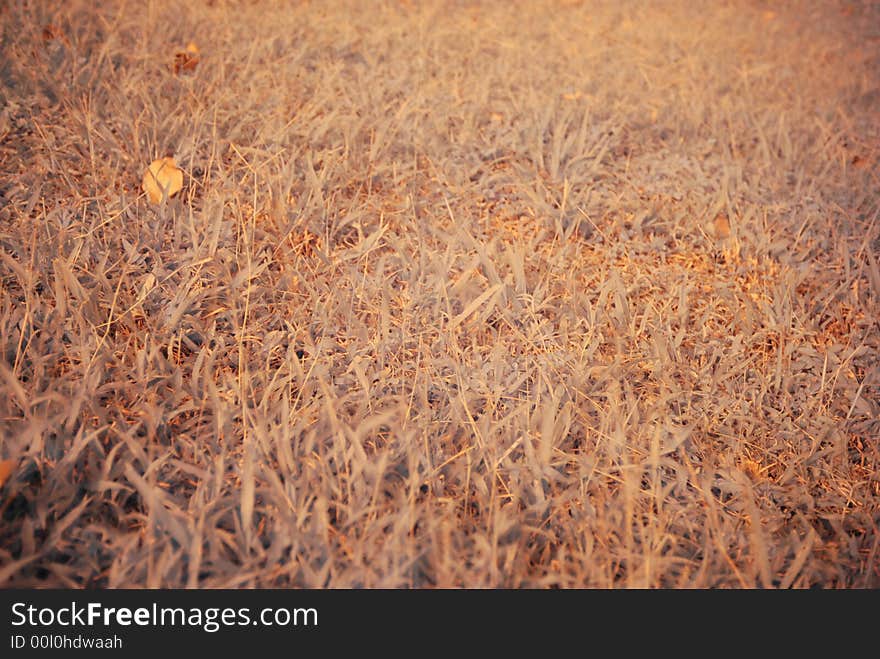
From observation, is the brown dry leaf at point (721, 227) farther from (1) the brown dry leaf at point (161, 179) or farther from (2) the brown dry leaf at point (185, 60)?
(2) the brown dry leaf at point (185, 60)

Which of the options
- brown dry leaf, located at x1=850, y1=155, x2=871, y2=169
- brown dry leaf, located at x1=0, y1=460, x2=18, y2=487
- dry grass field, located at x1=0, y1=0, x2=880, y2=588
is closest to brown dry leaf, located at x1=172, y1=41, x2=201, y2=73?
dry grass field, located at x1=0, y1=0, x2=880, y2=588

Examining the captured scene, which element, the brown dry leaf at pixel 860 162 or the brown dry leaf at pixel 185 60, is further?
the brown dry leaf at pixel 860 162

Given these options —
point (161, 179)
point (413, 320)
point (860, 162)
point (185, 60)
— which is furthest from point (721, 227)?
point (185, 60)

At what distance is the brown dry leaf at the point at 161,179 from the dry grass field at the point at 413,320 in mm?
50

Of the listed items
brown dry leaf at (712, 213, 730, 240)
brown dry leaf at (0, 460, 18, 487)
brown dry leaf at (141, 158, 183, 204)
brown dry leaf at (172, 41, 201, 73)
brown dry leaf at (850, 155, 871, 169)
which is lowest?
brown dry leaf at (0, 460, 18, 487)

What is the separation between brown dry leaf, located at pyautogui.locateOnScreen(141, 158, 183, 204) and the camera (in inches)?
82.8

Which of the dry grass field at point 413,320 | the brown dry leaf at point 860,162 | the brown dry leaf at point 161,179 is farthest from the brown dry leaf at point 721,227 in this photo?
the brown dry leaf at point 161,179

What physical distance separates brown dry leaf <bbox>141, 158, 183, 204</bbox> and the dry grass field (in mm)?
50

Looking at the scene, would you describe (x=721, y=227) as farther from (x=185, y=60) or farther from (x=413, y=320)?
(x=185, y=60)

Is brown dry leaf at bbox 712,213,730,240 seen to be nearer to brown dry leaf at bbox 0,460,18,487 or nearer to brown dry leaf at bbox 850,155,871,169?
brown dry leaf at bbox 850,155,871,169

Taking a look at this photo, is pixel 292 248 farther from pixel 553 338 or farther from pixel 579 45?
pixel 579 45

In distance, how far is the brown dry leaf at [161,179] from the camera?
2.10 meters

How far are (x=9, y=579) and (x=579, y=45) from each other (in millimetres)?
3624

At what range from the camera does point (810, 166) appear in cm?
283
